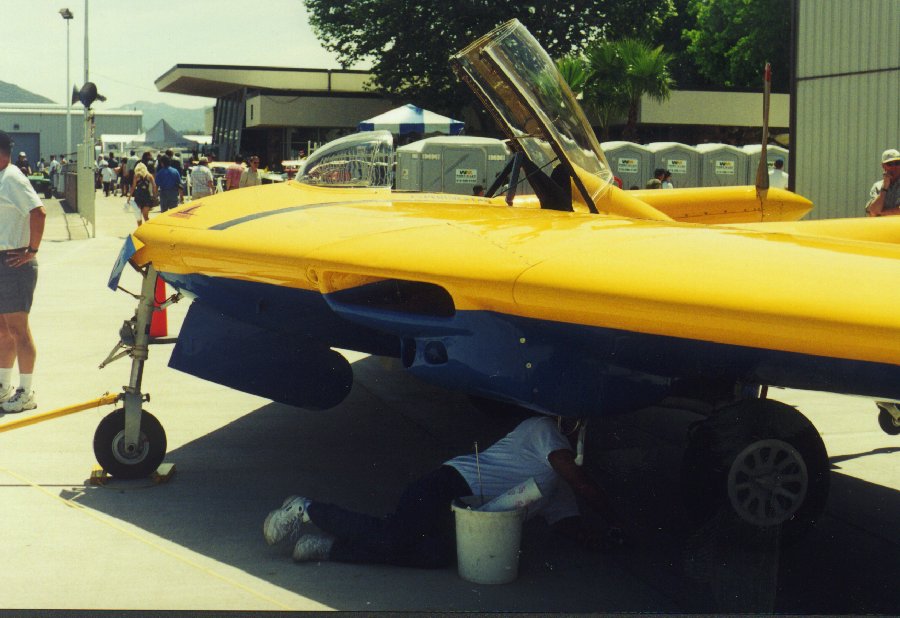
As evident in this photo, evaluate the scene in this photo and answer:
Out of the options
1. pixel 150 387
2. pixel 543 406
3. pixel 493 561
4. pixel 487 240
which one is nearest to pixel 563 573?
pixel 493 561

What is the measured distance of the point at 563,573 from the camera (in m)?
4.70

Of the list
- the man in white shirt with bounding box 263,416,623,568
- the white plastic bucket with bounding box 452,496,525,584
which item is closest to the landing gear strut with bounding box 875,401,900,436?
the man in white shirt with bounding box 263,416,623,568

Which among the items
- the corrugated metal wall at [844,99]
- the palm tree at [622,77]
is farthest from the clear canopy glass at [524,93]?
the palm tree at [622,77]

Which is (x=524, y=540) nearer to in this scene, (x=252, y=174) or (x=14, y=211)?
(x=14, y=211)

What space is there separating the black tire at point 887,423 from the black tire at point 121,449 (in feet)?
14.7

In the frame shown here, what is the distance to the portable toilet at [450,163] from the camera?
24.1 meters

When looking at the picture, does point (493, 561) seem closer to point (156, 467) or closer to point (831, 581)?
point (831, 581)

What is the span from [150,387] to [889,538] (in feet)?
18.3

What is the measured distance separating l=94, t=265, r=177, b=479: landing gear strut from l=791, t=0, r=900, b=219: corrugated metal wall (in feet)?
50.1

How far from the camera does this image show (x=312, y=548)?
188 inches

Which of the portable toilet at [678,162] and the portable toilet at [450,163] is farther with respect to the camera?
the portable toilet at [678,162]

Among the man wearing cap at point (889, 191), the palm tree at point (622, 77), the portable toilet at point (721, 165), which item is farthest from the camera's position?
the palm tree at point (622, 77)

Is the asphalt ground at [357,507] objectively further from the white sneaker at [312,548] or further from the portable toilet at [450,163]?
the portable toilet at [450,163]

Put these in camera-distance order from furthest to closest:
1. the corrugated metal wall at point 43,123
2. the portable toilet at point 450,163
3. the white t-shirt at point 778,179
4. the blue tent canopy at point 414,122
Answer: the portable toilet at point 450,163, the blue tent canopy at point 414,122, the white t-shirt at point 778,179, the corrugated metal wall at point 43,123
